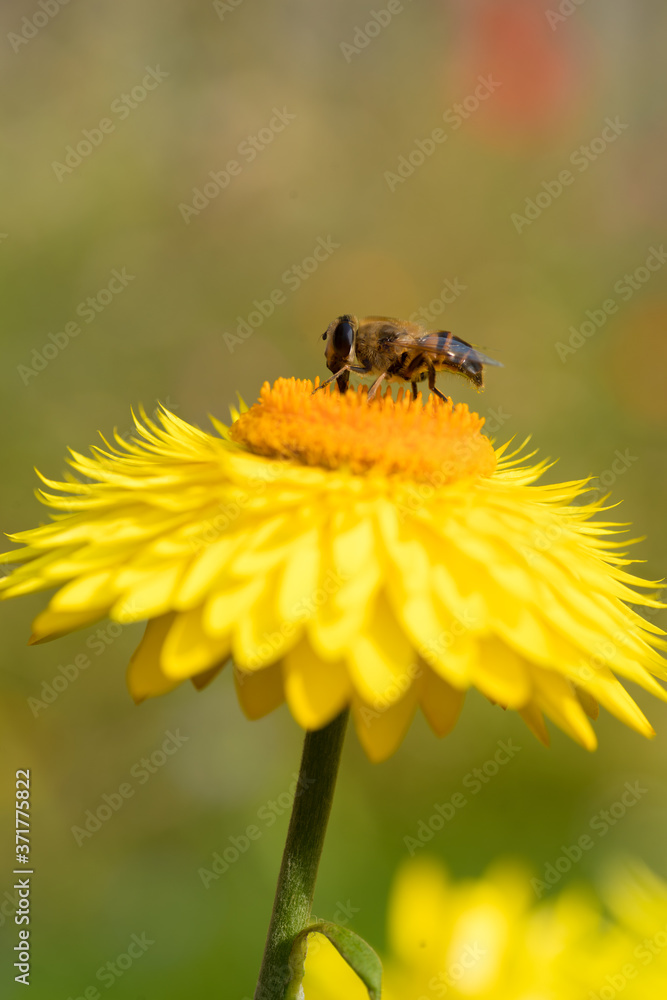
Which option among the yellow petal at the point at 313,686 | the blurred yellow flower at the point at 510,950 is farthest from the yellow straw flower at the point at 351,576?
the blurred yellow flower at the point at 510,950

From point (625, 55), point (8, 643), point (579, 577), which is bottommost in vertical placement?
point (8, 643)

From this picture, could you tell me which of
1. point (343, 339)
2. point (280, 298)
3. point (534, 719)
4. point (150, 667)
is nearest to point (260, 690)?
point (150, 667)

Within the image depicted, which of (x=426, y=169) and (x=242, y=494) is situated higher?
(x=426, y=169)

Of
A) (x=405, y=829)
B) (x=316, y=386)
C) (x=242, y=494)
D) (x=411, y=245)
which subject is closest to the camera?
(x=242, y=494)

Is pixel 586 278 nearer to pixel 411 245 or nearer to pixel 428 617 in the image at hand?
pixel 411 245

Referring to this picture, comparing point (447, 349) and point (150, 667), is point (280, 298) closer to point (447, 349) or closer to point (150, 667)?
point (447, 349)

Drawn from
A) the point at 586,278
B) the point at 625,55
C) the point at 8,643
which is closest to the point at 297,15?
the point at 625,55
